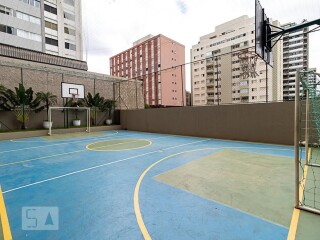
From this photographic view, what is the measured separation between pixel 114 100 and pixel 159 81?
3224cm

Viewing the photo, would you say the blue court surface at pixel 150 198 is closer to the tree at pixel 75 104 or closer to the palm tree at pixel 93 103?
the tree at pixel 75 104

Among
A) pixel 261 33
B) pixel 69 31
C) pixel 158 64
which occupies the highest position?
pixel 69 31

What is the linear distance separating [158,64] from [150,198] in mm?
54596

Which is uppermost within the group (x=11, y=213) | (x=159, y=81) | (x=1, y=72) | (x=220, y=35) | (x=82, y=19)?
(x=220, y=35)

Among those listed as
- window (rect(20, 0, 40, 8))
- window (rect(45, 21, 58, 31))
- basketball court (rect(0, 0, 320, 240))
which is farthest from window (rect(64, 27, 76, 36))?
basketball court (rect(0, 0, 320, 240))

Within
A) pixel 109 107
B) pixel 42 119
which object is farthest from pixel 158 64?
pixel 42 119

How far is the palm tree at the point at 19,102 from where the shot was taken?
1211cm

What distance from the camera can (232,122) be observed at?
32.2 ft

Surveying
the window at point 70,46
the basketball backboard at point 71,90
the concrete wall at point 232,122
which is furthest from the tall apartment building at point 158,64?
the concrete wall at point 232,122

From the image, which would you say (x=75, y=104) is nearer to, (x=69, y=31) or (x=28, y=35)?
(x=28, y=35)

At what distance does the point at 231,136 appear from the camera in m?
9.87

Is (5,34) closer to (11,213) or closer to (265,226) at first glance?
(11,213)

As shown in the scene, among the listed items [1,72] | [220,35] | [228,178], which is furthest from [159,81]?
[228,178]

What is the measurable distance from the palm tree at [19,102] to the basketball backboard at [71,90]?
2.03m
